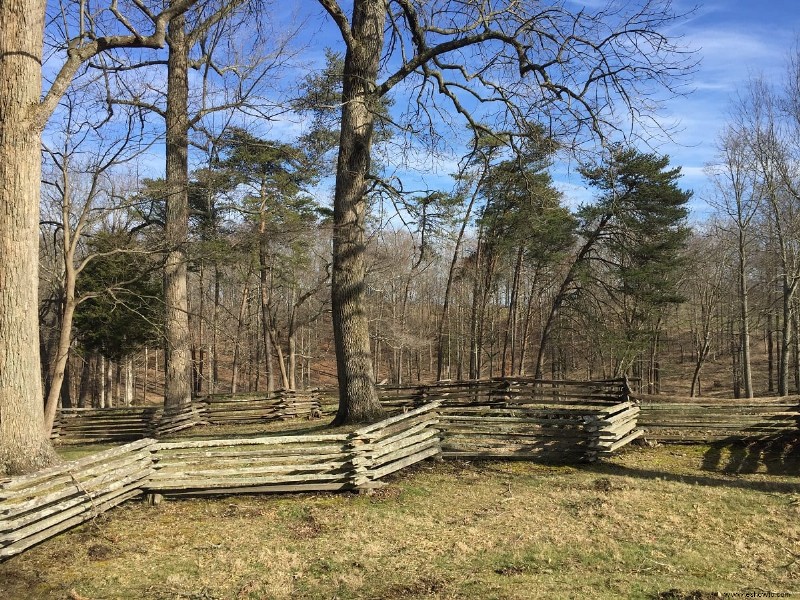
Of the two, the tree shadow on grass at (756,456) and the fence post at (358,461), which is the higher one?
the fence post at (358,461)

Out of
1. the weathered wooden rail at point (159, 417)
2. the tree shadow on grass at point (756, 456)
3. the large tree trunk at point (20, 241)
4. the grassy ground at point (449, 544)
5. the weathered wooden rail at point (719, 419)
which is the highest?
the large tree trunk at point (20, 241)

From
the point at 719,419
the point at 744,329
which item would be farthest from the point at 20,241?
the point at 744,329

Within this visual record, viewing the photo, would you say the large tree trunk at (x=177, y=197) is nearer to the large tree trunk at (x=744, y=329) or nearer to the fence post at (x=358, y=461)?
the fence post at (x=358, y=461)

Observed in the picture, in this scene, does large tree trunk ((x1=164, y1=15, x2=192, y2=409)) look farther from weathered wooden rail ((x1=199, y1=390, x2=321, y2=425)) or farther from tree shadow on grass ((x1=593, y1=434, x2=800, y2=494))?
tree shadow on grass ((x1=593, y1=434, x2=800, y2=494))

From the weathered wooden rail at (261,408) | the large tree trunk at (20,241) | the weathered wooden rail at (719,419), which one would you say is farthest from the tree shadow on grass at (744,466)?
the weathered wooden rail at (261,408)

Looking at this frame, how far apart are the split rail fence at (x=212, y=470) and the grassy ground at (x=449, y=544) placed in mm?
186

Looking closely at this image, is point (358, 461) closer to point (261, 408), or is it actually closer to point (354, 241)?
point (354, 241)

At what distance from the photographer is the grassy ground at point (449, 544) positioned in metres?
4.39

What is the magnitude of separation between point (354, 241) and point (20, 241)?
4888 mm

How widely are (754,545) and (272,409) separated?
46.8 feet

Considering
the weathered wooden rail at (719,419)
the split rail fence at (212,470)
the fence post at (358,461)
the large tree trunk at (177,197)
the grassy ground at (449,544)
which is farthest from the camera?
the large tree trunk at (177,197)

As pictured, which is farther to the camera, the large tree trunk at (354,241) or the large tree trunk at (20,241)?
the large tree trunk at (354,241)

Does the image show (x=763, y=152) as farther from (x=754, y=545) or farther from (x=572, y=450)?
(x=754, y=545)

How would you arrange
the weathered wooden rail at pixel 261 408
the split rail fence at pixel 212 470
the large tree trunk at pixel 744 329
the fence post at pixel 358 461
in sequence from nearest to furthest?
the split rail fence at pixel 212 470 < the fence post at pixel 358 461 < the weathered wooden rail at pixel 261 408 < the large tree trunk at pixel 744 329
